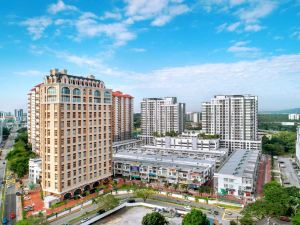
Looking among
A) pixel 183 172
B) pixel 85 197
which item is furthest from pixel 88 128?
pixel 183 172

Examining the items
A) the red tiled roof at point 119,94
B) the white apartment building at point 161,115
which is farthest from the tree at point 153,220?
the white apartment building at point 161,115

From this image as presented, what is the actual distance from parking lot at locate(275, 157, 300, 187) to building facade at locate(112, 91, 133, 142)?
44398 millimetres

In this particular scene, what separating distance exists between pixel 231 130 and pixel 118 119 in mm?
33674

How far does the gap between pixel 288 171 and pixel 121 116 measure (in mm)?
47509

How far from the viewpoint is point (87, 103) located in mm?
38781

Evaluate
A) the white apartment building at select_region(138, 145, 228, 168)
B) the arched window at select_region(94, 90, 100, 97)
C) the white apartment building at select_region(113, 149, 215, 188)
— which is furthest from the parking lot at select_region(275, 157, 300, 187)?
the arched window at select_region(94, 90, 100, 97)

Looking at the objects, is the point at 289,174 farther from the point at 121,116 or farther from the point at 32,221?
the point at 32,221

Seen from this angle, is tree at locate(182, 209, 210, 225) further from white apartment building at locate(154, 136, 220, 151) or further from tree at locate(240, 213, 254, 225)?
white apartment building at locate(154, 136, 220, 151)

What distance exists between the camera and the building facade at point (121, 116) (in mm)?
75562

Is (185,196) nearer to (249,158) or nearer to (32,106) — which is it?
(249,158)

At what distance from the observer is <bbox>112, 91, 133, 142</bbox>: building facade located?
248 ft

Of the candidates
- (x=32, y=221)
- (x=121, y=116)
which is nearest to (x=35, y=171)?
(x=32, y=221)

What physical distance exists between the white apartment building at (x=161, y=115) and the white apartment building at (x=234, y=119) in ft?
39.6

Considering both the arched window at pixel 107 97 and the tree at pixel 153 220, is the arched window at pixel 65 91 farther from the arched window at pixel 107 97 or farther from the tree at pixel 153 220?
the tree at pixel 153 220
